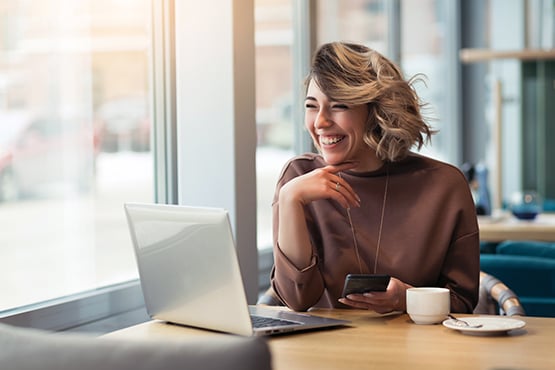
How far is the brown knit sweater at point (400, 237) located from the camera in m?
2.19

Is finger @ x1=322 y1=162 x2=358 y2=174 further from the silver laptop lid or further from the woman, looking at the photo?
the silver laptop lid

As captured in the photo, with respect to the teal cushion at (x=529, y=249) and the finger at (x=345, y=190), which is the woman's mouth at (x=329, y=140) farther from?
the teal cushion at (x=529, y=249)

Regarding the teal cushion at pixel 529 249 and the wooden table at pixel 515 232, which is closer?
the teal cushion at pixel 529 249

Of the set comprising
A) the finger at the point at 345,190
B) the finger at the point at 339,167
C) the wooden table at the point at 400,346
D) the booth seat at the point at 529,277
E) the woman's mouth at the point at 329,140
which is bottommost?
the booth seat at the point at 529,277

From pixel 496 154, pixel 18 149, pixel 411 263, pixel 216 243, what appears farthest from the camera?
pixel 496 154

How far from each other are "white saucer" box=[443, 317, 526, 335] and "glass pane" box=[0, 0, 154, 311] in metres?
1.19

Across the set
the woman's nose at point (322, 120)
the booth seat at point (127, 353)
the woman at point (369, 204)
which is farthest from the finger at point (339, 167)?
the booth seat at point (127, 353)

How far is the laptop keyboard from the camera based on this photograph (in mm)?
1862

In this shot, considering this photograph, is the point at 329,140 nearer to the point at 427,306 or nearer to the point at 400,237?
the point at 400,237

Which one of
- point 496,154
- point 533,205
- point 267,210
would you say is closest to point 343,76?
point 267,210

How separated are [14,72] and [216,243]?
971 mm

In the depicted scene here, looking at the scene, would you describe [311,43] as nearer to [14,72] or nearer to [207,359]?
[14,72]

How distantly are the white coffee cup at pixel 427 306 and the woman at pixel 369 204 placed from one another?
24 centimetres

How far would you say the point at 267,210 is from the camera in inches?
154
